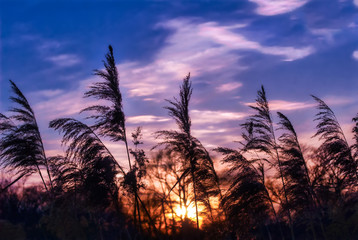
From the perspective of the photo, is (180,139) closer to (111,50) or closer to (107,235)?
(111,50)

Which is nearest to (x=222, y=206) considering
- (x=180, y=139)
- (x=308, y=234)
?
(x=180, y=139)

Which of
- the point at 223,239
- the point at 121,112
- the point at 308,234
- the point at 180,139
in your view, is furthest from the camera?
the point at 308,234

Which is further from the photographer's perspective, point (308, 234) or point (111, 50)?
point (308, 234)

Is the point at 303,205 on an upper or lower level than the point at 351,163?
lower

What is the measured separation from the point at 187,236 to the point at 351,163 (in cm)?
794

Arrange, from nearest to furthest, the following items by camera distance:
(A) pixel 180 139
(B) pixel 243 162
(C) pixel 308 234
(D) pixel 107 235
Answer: (A) pixel 180 139, (B) pixel 243 162, (C) pixel 308 234, (D) pixel 107 235

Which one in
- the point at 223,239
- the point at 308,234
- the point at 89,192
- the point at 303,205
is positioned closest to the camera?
the point at 89,192

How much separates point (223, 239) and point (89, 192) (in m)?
7.60

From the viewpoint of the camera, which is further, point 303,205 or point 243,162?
point 303,205

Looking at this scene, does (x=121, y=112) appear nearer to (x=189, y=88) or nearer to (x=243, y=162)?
(x=189, y=88)

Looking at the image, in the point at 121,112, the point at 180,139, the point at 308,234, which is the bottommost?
the point at 308,234

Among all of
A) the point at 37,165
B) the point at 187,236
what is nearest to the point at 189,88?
the point at 37,165

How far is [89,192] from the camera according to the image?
1329cm

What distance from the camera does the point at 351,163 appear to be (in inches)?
596
